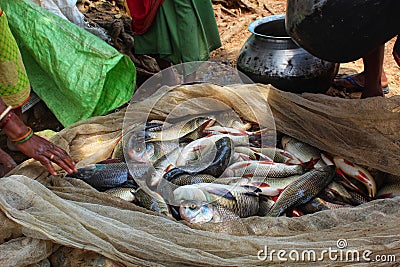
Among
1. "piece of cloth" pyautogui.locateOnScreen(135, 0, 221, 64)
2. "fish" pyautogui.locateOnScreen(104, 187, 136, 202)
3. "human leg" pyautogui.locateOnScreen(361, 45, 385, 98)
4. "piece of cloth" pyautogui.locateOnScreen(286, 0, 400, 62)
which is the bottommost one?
"human leg" pyautogui.locateOnScreen(361, 45, 385, 98)

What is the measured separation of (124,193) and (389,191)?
151 centimetres

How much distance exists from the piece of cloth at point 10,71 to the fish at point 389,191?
2603 millimetres

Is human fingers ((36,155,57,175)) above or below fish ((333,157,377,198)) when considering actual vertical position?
above

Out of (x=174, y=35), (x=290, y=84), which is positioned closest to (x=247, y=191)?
(x=290, y=84)

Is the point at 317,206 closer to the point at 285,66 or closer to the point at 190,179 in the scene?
the point at 190,179

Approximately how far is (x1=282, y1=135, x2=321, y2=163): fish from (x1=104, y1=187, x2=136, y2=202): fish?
1.04 metres

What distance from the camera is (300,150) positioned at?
2867 mm

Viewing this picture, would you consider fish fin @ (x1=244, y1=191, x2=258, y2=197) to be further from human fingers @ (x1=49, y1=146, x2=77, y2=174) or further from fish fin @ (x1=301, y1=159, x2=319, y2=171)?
human fingers @ (x1=49, y1=146, x2=77, y2=174)

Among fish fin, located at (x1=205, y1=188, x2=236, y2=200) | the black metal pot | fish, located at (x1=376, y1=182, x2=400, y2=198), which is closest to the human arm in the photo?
fish fin, located at (x1=205, y1=188, x2=236, y2=200)

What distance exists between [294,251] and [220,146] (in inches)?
34.3

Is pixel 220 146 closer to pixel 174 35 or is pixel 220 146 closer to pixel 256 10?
pixel 174 35

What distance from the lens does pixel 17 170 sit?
2529 millimetres

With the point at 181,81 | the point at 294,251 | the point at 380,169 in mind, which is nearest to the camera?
the point at 294,251

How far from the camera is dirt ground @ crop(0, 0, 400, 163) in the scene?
4.25 meters
